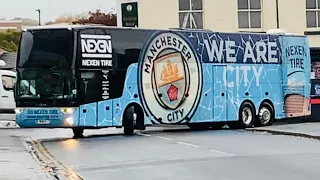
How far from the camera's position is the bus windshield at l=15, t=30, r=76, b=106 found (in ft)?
76.2

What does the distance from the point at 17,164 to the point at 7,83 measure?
19.0m

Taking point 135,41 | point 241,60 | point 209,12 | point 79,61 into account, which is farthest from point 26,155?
point 209,12

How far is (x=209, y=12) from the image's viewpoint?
38219 millimetres

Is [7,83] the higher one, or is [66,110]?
[7,83]

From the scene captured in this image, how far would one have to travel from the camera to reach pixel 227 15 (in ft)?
126

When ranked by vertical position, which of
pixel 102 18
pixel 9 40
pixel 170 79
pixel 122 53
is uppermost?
pixel 102 18

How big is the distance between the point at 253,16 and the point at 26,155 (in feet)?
76.9

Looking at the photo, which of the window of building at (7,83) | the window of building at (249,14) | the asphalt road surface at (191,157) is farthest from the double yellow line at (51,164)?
the window of building at (249,14)

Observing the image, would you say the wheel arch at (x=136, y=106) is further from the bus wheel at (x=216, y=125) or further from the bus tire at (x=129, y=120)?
the bus wheel at (x=216, y=125)

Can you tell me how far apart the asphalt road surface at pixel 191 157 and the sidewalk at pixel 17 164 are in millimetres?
802

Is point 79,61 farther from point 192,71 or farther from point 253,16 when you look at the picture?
point 253,16

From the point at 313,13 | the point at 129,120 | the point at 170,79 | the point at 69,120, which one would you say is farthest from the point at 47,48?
the point at 313,13

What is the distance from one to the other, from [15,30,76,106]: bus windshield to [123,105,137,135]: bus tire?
2.21 meters

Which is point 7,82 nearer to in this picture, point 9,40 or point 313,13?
point 313,13
